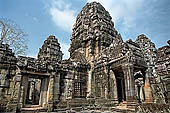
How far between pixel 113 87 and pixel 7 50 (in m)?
8.22

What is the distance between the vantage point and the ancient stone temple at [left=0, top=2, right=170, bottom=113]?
741cm

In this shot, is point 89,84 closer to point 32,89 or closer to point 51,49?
point 51,49

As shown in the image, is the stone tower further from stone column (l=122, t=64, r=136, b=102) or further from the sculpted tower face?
stone column (l=122, t=64, r=136, b=102)

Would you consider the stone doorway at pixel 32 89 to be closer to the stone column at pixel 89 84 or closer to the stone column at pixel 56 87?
the stone column at pixel 56 87

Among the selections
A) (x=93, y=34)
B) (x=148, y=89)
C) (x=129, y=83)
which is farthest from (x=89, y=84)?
(x=93, y=34)

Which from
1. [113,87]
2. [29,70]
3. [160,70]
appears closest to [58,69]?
[29,70]

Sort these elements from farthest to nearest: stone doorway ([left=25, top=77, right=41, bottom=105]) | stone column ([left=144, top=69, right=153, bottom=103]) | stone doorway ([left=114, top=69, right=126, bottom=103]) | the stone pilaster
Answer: stone doorway ([left=25, top=77, right=41, bottom=105]) → stone doorway ([left=114, top=69, right=126, bottom=103]) → stone column ([left=144, top=69, right=153, bottom=103]) → the stone pilaster

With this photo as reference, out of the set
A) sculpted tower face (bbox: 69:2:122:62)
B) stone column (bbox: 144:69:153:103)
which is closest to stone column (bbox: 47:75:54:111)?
sculpted tower face (bbox: 69:2:122:62)

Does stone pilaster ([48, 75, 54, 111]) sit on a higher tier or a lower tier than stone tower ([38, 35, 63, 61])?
lower

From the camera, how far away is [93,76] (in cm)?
1130

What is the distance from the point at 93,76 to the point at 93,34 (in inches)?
179

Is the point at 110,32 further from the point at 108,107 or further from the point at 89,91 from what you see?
the point at 108,107

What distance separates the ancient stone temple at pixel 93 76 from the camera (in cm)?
741

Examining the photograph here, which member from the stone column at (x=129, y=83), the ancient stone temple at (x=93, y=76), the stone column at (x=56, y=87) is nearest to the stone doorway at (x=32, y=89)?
the ancient stone temple at (x=93, y=76)
